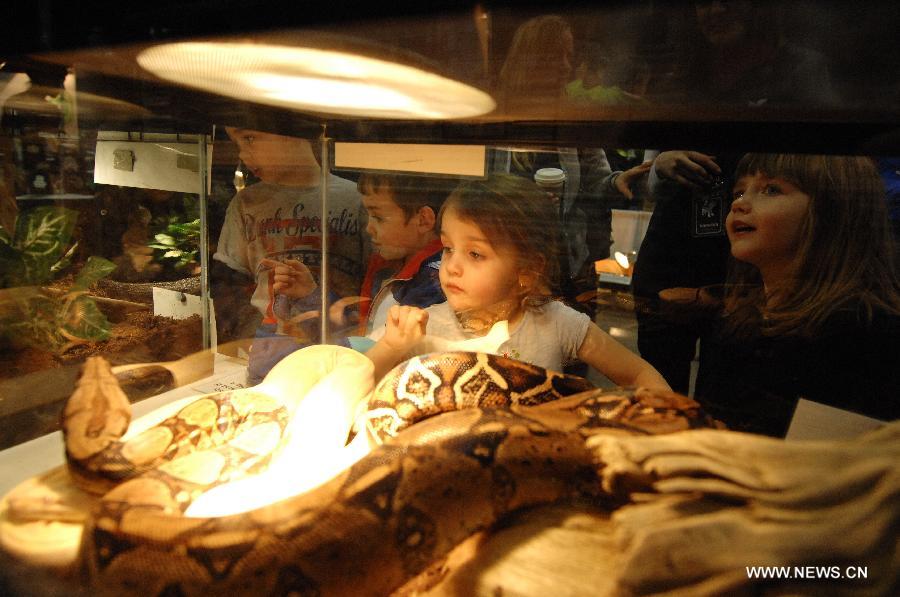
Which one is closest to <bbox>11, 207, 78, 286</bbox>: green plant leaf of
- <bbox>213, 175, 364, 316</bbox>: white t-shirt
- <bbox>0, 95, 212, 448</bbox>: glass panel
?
<bbox>0, 95, 212, 448</bbox>: glass panel

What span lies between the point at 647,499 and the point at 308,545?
2.37 ft

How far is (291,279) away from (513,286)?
84 cm

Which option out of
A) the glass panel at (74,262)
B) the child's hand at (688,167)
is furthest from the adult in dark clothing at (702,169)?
the glass panel at (74,262)

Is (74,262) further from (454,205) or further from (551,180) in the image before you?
(551,180)

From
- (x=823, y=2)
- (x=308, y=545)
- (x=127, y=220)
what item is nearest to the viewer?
(x=823, y=2)

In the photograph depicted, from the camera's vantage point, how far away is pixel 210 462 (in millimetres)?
1423

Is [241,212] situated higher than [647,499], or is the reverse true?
[241,212]

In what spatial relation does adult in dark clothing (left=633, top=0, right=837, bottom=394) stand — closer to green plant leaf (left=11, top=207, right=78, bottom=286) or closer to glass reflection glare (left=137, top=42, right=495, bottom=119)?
glass reflection glare (left=137, top=42, right=495, bottom=119)

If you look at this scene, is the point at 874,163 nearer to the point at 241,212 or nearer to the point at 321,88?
the point at 321,88

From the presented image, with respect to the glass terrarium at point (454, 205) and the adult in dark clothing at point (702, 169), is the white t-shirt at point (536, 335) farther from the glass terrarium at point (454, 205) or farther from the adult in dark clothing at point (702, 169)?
the adult in dark clothing at point (702, 169)

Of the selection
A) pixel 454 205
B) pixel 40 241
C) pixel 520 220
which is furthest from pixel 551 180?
pixel 40 241

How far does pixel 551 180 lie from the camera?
4.74 feet

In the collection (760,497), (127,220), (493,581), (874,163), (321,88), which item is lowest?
(493,581)

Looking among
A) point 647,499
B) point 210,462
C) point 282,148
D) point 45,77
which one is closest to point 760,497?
point 647,499
